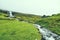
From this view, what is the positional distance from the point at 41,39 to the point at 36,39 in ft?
14.8

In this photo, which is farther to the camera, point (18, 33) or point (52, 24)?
point (52, 24)

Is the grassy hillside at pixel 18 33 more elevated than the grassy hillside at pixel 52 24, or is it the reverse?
the grassy hillside at pixel 18 33

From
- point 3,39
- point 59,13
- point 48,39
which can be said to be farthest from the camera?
point 59,13

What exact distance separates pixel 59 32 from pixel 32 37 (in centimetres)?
2833

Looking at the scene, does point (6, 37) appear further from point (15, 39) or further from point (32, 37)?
point (32, 37)

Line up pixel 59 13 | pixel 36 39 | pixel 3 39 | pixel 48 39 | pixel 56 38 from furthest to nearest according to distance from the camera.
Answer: pixel 59 13, pixel 56 38, pixel 48 39, pixel 36 39, pixel 3 39

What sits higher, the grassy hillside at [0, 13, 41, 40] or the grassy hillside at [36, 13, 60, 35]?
the grassy hillside at [0, 13, 41, 40]

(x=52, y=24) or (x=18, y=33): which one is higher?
(x=18, y=33)

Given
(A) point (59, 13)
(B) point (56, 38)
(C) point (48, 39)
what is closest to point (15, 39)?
(C) point (48, 39)

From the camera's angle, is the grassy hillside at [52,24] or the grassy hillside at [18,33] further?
the grassy hillside at [52,24]

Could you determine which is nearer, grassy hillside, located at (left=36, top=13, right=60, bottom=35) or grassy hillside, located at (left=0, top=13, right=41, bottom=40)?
grassy hillside, located at (left=0, top=13, right=41, bottom=40)

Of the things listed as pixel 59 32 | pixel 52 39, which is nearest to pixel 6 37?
pixel 52 39

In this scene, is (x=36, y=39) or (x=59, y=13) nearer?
(x=36, y=39)

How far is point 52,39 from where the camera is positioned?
76.4 meters
